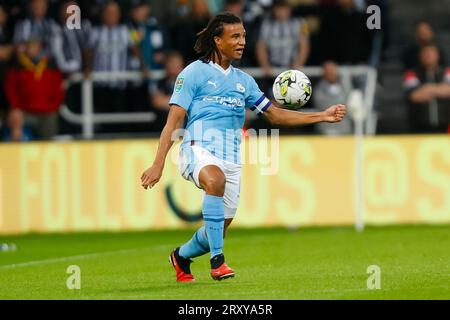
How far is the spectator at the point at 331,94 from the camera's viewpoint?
20.7 meters

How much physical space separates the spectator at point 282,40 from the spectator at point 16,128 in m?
4.14

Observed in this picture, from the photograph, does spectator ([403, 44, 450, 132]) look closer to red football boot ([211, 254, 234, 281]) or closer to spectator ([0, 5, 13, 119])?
spectator ([0, 5, 13, 119])

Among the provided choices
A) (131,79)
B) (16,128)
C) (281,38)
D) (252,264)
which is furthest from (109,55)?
(252,264)

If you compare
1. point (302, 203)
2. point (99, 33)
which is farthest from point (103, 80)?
point (302, 203)

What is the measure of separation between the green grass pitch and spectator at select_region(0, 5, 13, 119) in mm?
3037

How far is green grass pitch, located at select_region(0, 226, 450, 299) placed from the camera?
10.5 meters

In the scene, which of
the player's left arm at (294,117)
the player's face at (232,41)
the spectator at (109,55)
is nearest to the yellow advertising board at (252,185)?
the spectator at (109,55)

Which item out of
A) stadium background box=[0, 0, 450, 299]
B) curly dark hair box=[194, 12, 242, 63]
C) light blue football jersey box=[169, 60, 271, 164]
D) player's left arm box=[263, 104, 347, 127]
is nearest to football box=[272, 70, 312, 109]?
player's left arm box=[263, 104, 347, 127]

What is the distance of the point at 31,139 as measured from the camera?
21.0m

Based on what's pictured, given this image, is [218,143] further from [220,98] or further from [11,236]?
[11,236]

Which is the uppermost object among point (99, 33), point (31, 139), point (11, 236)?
point (99, 33)
